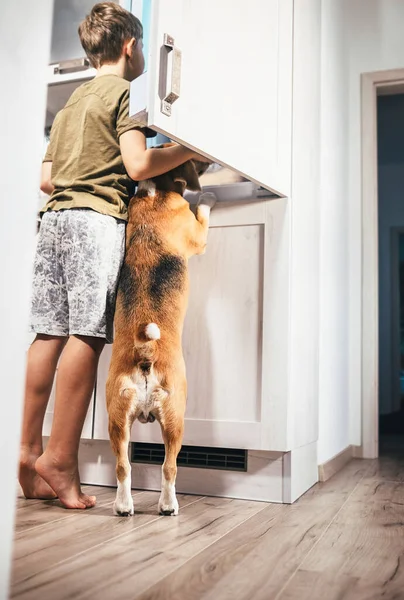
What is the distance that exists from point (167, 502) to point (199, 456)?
0.38m

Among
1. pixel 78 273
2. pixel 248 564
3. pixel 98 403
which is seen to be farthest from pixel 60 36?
pixel 248 564

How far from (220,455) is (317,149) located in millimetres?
1169

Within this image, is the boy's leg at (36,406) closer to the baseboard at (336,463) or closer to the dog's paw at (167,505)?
the dog's paw at (167,505)

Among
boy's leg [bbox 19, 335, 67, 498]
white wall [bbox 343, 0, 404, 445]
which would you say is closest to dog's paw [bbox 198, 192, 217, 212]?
boy's leg [bbox 19, 335, 67, 498]

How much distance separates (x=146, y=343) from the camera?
151 cm

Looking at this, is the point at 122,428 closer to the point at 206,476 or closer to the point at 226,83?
the point at 206,476

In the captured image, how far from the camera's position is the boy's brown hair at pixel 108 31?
5.74 ft

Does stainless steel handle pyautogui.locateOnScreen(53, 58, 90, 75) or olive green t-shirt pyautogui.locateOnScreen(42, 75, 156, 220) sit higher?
stainless steel handle pyautogui.locateOnScreen(53, 58, 90, 75)

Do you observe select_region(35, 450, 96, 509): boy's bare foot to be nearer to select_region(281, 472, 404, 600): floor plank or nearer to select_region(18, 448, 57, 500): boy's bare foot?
select_region(18, 448, 57, 500): boy's bare foot

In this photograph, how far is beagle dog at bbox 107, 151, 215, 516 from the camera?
151 cm

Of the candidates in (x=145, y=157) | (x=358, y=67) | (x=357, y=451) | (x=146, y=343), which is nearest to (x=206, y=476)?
(x=146, y=343)

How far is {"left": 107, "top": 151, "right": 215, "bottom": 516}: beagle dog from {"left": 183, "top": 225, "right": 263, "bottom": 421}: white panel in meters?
0.22

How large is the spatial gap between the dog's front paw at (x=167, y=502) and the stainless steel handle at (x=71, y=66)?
159cm

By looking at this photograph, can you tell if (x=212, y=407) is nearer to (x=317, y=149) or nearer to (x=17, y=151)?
(x=317, y=149)
